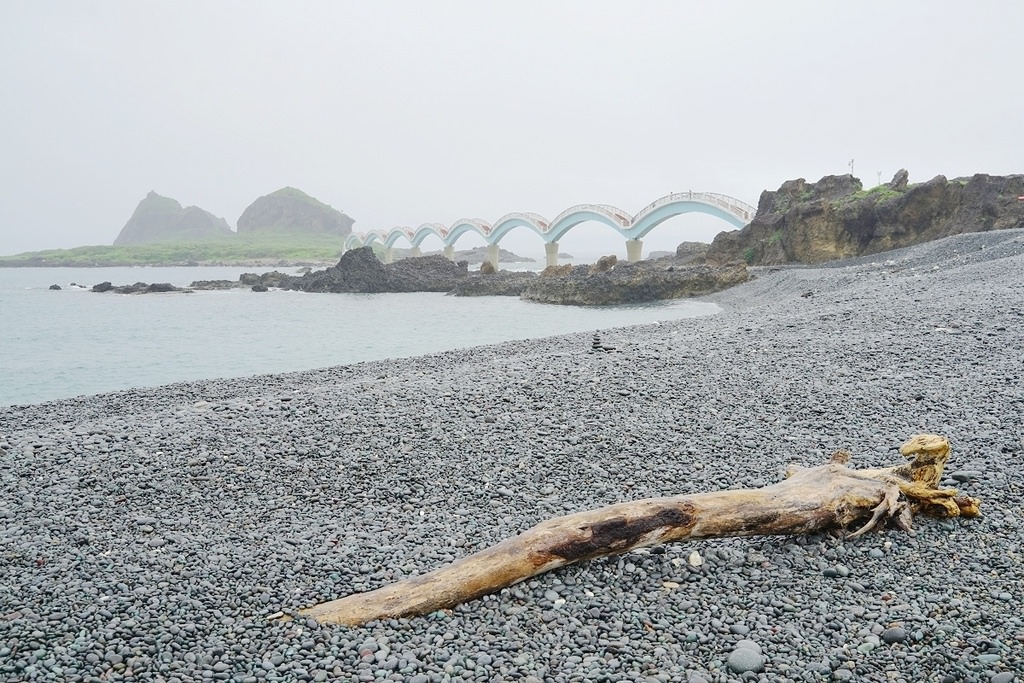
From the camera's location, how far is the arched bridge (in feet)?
125

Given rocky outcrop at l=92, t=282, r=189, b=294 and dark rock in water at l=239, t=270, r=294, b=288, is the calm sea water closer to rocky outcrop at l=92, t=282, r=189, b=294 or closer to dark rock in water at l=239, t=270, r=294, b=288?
rocky outcrop at l=92, t=282, r=189, b=294

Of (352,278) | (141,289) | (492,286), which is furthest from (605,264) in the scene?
(141,289)

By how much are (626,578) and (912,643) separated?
133 cm

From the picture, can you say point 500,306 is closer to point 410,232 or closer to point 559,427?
point 559,427

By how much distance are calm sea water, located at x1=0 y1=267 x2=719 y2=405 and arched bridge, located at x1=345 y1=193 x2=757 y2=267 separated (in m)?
11.6

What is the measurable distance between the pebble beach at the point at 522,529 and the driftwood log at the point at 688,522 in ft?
0.35

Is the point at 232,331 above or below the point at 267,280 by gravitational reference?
below

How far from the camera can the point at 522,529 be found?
167 inches

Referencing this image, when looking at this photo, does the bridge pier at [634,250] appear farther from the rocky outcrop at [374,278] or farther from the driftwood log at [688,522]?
the driftwood log at [688,522]

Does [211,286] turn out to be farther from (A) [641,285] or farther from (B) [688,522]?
(B) [688,522]

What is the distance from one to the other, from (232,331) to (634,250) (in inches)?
1080

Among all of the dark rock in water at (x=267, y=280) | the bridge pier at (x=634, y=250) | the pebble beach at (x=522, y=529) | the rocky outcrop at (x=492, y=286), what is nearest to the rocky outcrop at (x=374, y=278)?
the dark rock in water at (x=267, y=280)

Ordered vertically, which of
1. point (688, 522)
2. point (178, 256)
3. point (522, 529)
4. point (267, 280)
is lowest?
point (522, 529)

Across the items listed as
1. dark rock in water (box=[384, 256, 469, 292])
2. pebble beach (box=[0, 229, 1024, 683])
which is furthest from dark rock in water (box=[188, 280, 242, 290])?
pebble beach (box=[0, 229, 1024, 683])
